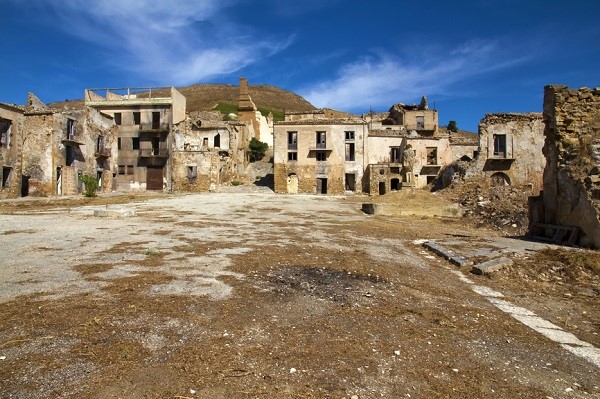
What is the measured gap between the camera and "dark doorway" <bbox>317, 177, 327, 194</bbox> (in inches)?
1698

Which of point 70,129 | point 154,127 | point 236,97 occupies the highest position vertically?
point 236,97

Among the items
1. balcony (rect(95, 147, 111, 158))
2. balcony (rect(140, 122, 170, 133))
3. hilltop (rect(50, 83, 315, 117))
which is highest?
hilltop (rect(50, 83, 315, 117))

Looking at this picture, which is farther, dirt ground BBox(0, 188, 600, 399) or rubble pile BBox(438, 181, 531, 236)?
rubble pile BBox(438, 181, 531, 236)

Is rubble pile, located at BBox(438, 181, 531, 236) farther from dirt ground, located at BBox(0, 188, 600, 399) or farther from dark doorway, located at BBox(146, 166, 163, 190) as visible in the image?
dark doorway, located at BBox(146, 166, 163, 190)

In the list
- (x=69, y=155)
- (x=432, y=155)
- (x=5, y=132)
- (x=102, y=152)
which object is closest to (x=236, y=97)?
(x=432, y=155)

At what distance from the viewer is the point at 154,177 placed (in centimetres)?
4041

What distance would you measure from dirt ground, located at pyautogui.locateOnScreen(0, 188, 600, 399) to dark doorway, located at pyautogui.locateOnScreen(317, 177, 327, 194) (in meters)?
35.8

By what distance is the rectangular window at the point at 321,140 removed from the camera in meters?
42.8

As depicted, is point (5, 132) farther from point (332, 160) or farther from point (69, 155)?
point (332, 160)

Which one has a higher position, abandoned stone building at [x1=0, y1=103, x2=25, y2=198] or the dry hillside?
the dry hillside

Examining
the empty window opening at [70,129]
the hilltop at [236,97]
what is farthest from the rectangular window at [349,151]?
the hilltop at [236,97]

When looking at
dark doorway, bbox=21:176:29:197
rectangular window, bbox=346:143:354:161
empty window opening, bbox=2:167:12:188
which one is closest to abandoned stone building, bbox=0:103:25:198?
empty window opening, bbox=2:167:12:188

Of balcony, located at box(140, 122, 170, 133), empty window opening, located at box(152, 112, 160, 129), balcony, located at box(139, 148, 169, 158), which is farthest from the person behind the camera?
empty window opening, located at box(152, 112, 160, 129)

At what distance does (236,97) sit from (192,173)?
66.2m
